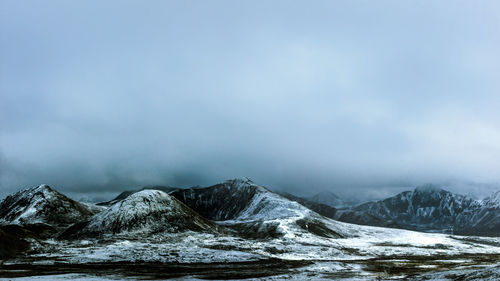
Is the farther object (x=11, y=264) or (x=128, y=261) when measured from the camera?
(x=128, y=261)

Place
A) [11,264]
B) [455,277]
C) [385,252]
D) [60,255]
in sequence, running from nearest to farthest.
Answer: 1. [455,277]
2. [11,264]
3. [60,255]
4. [385,252]

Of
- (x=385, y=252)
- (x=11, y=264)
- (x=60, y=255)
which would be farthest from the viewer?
(x=385, y=252)

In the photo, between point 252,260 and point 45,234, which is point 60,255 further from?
point 45,234

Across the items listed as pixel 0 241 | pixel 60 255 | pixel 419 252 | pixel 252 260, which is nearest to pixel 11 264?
pixel 60 255

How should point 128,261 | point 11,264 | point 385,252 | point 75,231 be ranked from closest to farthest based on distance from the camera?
point 11,264 → point 128,261 → point 385,252 → point 75,231

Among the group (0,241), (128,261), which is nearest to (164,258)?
(128,261)

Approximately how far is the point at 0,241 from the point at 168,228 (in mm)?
86920

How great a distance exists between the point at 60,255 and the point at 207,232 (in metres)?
89.7

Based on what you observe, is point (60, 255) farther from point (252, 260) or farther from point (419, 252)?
point (419, 252)

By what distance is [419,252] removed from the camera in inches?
6501

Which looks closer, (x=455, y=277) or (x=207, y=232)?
(x=455, y=277)

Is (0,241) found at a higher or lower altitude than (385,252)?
higher

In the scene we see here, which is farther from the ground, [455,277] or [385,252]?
[455,277]

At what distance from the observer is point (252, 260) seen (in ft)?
347
